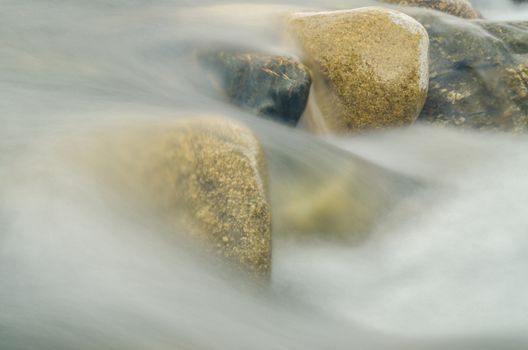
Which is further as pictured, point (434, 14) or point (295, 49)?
point (434, 14)

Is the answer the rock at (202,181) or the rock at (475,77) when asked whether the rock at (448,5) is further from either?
the rock at (202,181)

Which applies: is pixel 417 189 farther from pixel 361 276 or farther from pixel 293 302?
pixel 293 302

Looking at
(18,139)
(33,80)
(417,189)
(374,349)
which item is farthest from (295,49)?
(374,349)

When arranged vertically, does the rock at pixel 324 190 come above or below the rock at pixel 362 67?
below

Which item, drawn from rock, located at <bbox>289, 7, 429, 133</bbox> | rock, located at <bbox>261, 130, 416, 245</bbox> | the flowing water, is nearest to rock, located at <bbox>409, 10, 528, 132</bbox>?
the flowing water

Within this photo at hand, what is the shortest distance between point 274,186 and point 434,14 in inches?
153

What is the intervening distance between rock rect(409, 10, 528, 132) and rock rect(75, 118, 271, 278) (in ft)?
10.2

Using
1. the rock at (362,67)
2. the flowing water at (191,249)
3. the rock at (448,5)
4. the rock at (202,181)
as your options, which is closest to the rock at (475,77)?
the flowing water at (191,249)

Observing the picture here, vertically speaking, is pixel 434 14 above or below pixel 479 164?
above

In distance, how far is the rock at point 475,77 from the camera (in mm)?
6863

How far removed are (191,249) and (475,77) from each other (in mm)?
4374

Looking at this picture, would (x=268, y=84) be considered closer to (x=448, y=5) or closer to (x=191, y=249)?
(x=191, y=249)

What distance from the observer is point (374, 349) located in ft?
12.0

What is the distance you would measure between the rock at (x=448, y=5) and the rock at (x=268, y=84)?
3.32 meters
